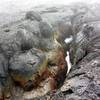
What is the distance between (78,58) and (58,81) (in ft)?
4.90

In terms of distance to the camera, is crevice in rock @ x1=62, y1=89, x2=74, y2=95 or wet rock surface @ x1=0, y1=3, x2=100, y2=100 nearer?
crevice in rock @ x1=62, y1=89, x2=74, y2=95

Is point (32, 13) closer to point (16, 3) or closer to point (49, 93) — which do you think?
point (49, 93)

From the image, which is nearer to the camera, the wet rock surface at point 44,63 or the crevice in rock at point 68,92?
the crevice in rock at point 68,92

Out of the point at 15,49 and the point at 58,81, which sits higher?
the point at 15,49

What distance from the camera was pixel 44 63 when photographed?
1331 cm

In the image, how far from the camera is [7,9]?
82.2ft

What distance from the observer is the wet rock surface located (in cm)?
1085

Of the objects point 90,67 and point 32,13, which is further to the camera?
point 32,13

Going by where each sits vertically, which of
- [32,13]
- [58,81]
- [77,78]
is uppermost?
[32,13]

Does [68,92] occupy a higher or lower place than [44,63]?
higher

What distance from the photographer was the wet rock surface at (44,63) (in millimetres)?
10852

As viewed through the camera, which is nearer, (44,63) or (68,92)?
(68,92)

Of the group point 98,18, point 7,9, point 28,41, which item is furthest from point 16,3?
point 28,41

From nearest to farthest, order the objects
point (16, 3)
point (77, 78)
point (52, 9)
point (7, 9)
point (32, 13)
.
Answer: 1. point (77, 78)
2. point (32, 13)
3. point (52, 9)
4. point (7, 9)
5. point (16, 3)
